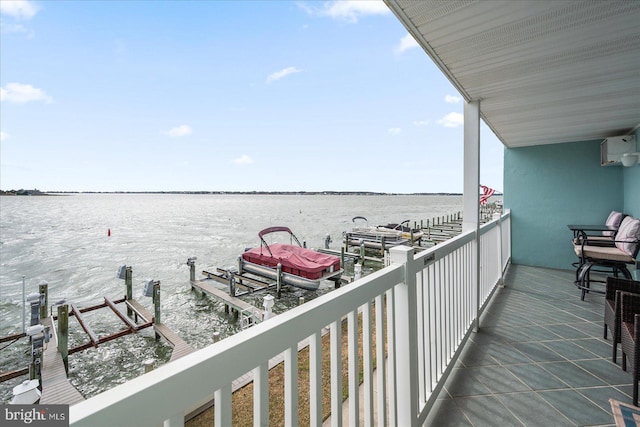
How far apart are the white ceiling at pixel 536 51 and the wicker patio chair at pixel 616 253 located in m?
1.56

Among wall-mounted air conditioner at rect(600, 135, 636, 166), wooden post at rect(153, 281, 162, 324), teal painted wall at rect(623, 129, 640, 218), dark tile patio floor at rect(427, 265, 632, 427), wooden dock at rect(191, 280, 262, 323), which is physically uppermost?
wall-mounted air conditioner at rect(600, 135, 636, 166)

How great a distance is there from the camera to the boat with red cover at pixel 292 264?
810 cm

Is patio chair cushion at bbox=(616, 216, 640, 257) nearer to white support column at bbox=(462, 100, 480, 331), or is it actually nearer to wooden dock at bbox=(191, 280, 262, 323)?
white support column at bbox=(462, 100, 480, 331)

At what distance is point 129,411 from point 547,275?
21.4 ft

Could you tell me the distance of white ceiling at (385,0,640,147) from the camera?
1799 millimetres

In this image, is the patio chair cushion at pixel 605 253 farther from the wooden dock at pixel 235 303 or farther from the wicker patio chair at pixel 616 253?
the wooden dock at pixel 235 303

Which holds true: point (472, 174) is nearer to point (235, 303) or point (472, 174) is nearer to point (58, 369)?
point (235, 303)

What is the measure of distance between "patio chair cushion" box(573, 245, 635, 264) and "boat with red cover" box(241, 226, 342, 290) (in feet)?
18.6

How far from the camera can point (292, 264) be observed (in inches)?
332

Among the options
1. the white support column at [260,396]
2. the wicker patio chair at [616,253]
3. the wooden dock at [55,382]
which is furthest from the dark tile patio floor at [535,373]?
the wooden dock at [55,382]

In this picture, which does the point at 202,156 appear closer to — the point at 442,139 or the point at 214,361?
the point at 442,139

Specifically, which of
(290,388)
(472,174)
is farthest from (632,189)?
(290,388)

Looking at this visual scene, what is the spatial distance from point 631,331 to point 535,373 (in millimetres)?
700

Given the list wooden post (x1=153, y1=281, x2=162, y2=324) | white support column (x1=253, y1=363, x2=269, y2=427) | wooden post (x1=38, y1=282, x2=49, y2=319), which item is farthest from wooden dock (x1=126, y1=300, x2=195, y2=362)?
white support column (x1=253, y1=363, x2=269, y2=427)
